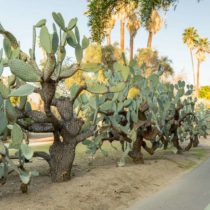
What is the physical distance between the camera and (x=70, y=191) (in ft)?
22.2

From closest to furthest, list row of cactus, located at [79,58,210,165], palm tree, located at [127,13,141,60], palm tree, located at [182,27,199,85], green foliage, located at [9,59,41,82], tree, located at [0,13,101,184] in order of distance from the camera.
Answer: green foliage, located at [9,59,41,82]
tree, located at [0,13,101,184]
row of cactus, located at [79,58,210,165]
palm tree, located at [127,13,141,60]
palm tree, located at [182,27,199,85]

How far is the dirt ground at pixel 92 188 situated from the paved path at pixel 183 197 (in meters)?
0.25

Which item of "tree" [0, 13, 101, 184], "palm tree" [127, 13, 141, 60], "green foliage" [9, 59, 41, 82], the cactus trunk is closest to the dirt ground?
the cactus trunk

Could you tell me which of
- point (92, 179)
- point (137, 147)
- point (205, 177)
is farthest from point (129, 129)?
point (92, 179)

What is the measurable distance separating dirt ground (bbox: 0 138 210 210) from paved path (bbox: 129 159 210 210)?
0.25m

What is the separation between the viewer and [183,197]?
23.4 feet

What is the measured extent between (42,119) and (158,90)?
20.3ft

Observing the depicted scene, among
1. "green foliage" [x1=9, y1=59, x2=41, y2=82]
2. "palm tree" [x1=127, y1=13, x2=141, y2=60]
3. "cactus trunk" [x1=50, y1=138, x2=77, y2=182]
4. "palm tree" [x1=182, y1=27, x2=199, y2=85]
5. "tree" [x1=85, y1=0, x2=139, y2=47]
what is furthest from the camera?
"palm tree" [x1=182, y1=27, x2=199, y2=85]

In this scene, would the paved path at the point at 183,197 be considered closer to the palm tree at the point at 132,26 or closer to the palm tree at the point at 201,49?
the palm tree at the point at 132,26

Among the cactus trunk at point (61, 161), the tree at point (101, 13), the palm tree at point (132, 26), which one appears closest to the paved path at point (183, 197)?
the cactus trunk at point (61, 161)

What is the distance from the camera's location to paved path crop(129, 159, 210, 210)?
6492 millimetres

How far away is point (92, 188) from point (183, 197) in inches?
61.3

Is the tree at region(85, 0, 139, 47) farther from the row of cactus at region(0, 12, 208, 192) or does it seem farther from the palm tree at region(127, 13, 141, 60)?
the palm tree at region(127, 13, 141, 60)

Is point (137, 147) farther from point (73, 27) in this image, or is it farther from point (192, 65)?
point (192, 65)
